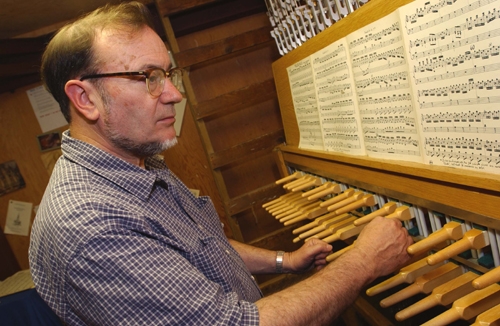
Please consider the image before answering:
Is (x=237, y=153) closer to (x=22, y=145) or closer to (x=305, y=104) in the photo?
(x=305, y=104)

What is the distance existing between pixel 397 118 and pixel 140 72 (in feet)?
3.02

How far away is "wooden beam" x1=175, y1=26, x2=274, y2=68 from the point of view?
107 inches

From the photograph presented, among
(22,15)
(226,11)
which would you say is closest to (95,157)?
(22,15)

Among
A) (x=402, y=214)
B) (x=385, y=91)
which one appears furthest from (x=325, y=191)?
(x=385, y=91)

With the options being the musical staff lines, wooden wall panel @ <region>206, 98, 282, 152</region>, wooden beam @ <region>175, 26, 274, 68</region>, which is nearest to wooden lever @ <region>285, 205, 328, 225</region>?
the musical staff lines

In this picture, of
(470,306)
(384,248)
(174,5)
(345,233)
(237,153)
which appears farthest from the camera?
(237,153)

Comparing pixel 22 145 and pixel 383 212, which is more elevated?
pixel 22 145

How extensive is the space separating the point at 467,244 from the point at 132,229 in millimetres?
937

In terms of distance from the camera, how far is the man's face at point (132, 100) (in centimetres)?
130

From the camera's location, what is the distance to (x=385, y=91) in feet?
4.50

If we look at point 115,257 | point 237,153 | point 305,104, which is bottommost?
point 237,153

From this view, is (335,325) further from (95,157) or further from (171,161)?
(95,157)

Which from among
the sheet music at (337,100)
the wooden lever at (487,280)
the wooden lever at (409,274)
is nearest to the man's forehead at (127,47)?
the sheet music at (337,100)

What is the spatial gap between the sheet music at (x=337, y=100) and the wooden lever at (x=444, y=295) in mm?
623
